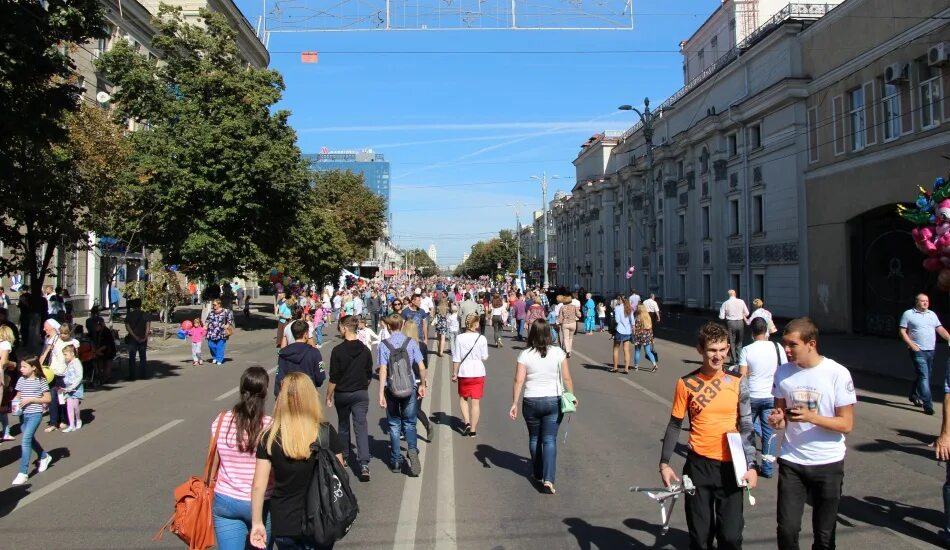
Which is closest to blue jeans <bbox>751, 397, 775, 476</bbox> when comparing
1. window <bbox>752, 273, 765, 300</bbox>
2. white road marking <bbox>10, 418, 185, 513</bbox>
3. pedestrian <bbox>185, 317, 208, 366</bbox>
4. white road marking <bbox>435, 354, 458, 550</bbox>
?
white road marking <bbox>435, 354, 458, 550</bbox>

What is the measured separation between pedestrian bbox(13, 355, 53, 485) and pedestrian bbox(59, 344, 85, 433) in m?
1.66

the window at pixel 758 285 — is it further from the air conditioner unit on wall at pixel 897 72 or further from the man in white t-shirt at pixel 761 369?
the man in white t-shirt at pixel 761 369

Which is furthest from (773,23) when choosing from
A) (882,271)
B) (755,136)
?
(882,271)

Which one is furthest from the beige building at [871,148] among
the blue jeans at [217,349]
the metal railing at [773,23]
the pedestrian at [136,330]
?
the pedestrian at [136,330]

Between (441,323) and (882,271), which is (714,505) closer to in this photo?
(441,323)

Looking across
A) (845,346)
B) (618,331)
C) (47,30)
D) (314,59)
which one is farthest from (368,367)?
(845,346)

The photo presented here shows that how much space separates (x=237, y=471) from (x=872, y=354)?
19243 millimetres

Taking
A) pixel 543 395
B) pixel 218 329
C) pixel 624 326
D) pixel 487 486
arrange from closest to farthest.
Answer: pixel 543 395
pixel 487 486
pixel 624 326
pixel 218 329

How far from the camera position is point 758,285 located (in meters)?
30.9

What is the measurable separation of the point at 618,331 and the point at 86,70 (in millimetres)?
27202

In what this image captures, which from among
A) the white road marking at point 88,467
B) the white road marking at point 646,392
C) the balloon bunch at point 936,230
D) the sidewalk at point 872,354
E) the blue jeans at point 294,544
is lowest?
the sidewalk at point 872,354

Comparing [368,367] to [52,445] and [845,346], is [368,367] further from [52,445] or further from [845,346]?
[845,346]

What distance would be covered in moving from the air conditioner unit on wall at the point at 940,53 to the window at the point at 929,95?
58cm

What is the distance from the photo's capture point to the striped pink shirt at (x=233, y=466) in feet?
12.7
